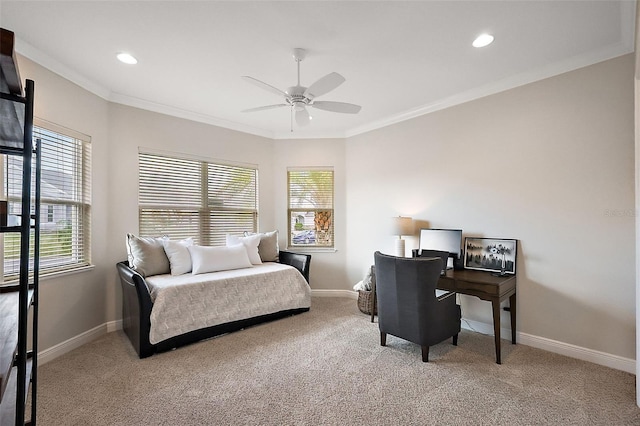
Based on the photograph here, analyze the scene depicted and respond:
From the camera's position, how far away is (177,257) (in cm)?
359

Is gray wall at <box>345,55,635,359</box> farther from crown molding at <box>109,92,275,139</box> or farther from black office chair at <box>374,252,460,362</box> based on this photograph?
crown molding at <box>109,92,275,139</box>

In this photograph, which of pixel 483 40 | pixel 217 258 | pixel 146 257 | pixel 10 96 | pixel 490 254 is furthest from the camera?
pixel 217 258

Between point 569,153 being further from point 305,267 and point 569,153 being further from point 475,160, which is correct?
point 305,267

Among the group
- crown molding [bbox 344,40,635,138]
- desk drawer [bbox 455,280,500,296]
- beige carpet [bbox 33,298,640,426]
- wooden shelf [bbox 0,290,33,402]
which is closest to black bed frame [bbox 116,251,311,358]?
beige carpet [bbox 33,298,640,426]

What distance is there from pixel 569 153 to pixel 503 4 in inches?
61.2

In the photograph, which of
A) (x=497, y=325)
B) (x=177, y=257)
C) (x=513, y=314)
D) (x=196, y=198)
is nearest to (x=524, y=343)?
(x=513, y=314)

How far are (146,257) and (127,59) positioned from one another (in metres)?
1.98

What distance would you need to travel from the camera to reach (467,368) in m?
2.63

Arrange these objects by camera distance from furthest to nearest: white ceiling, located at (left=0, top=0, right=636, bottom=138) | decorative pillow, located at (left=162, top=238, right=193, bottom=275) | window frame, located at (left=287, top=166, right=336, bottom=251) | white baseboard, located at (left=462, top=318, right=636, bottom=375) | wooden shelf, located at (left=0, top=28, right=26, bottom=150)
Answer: window frame, located at (left=287, top=166, right=336, bottom=251) < decorative pillow, located at (left=162, top=238, right=193, bottom=275) < white baseboard, located at (left=462, top=318, right=636, bottom=375) < white ceiling, located at (left=0, top=0, right=636, bottom=138) < wooden shelf, located at (left=0, top=28, right=26, bottom=150)

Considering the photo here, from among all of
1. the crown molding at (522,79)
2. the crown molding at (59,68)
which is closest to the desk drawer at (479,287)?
the crown molding at (522,79)

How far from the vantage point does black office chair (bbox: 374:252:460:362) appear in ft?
8.84

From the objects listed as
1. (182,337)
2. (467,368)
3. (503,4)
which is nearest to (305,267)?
(182,337)

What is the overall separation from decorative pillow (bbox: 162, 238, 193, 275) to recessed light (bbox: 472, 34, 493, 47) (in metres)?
3.57

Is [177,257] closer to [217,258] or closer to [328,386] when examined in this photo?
[217,258]
